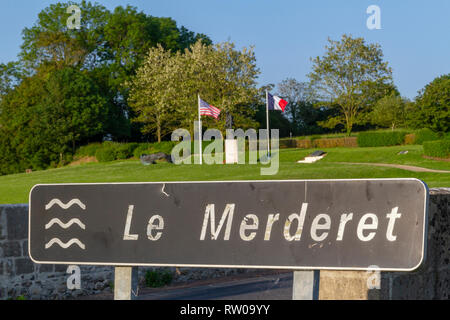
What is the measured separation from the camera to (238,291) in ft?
27.7

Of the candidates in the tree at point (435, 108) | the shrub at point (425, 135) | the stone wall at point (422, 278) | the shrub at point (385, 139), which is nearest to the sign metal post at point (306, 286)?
the stone wall at point (422, 278)

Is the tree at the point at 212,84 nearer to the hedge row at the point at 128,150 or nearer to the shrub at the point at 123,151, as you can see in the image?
the hedge row at the point at 128,150

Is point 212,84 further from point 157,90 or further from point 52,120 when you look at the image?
point 52,120

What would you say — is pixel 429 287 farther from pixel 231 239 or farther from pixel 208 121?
pixel 208 121

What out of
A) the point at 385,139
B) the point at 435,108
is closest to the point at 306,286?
the point at 435,108

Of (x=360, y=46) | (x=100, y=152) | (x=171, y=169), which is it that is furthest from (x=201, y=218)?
(x=360, y=46)

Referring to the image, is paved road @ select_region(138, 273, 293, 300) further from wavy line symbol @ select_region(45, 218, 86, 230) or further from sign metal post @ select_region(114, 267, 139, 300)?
wavy line symbol @ select_region(45, 218, 86, 230)

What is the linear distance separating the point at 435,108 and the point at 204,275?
2779 centimetres

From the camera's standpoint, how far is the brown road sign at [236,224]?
2.38 metres

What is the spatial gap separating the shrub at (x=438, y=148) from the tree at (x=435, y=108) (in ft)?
19.8

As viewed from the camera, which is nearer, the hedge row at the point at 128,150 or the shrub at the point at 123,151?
the hedge row at the point at 128,150

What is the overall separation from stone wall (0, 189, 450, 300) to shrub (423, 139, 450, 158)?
20.4m

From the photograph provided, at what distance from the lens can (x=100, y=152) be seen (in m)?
43.7

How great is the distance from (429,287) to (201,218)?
2881mm
